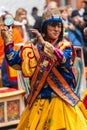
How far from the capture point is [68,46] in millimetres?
5676

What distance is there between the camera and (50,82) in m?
5.68

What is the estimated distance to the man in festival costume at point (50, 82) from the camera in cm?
567

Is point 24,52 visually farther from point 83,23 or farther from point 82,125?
point 83,23

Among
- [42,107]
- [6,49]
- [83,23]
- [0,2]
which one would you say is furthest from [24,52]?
[83,23]

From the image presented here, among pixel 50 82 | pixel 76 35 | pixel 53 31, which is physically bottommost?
pixel 76 35

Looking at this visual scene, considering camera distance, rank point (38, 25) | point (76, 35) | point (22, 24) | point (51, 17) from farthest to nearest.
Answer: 1. point (76, 35)
2. point (22, 24)
3. point (38, 25)
4. point (51, 17)

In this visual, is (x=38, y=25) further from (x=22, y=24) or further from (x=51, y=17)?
(x=51, y=17)

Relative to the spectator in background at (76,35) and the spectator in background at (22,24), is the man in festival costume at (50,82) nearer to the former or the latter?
the spectator in background at (22,24)

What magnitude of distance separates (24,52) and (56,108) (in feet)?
1.93

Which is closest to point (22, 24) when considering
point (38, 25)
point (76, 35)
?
point (38, 25)

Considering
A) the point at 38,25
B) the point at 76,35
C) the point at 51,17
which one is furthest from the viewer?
the point at 76,35

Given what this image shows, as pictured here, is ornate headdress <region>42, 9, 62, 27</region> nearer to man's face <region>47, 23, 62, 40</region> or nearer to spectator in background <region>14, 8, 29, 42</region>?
man's face <region>47, 23, 62, 40</region>

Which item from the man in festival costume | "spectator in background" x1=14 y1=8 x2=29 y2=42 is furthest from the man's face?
"spectator in background" x1=14 y1=8 x2=29 y2=42

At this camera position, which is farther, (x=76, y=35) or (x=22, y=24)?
(x=76, y=35)
